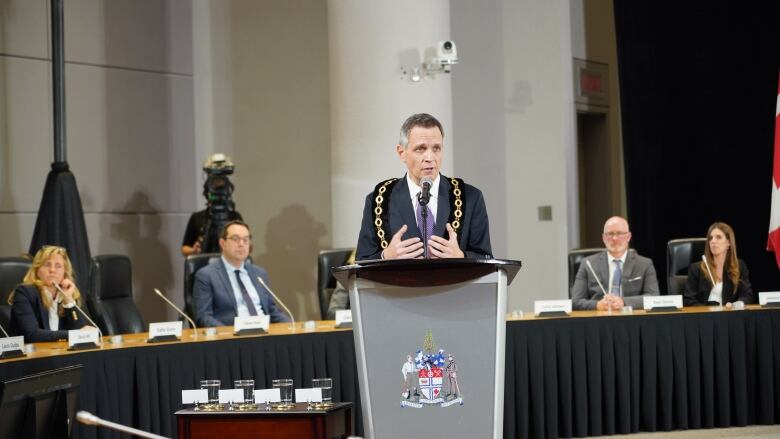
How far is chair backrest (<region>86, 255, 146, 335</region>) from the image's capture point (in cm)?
491

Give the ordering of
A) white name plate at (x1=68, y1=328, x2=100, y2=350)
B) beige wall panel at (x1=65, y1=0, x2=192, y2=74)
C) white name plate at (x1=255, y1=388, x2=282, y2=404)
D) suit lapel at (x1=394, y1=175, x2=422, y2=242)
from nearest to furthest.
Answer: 1. suit lapel at (x1=394, y1=175, x2=422, y2=242)
2. white name plate at (x1=255, y1=388, x2=282, y2=404)
3. white name plate at (x1=68, y1=328, x2=100, y2=350)
4. beige wall panel at (x1=65, y1=0, x2=192, y2=74)

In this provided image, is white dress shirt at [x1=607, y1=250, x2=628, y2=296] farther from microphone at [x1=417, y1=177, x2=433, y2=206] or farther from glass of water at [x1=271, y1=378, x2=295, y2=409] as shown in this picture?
microphone at [x1=417, y1=177, x2=433, y2=206]

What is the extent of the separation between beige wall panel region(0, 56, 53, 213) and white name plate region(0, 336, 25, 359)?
3176 mm

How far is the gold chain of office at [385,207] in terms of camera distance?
105 inches

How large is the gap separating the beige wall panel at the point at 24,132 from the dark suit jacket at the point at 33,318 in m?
2.14

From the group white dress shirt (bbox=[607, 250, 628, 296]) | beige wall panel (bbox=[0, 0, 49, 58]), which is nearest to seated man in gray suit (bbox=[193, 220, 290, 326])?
white dress shirt (bbox=[607, 250, 628, 296])

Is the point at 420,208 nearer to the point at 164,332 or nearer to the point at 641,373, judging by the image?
the point at 164,332

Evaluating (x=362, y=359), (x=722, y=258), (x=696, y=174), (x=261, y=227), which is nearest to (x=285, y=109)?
(x=261, y=227)

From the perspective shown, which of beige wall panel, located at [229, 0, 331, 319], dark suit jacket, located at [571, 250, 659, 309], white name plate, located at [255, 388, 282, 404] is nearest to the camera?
white name plate, located at [255, 388, 282, 404]

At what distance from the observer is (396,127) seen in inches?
258

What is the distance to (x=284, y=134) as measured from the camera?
773 centimetres

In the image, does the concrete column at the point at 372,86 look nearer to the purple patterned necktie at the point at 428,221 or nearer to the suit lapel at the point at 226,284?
the suit lapel at the point at 226,284

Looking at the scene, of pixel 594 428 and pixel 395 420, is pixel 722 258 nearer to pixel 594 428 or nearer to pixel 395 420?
pixel 594 428

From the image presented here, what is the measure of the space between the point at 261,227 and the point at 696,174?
10.4ft
